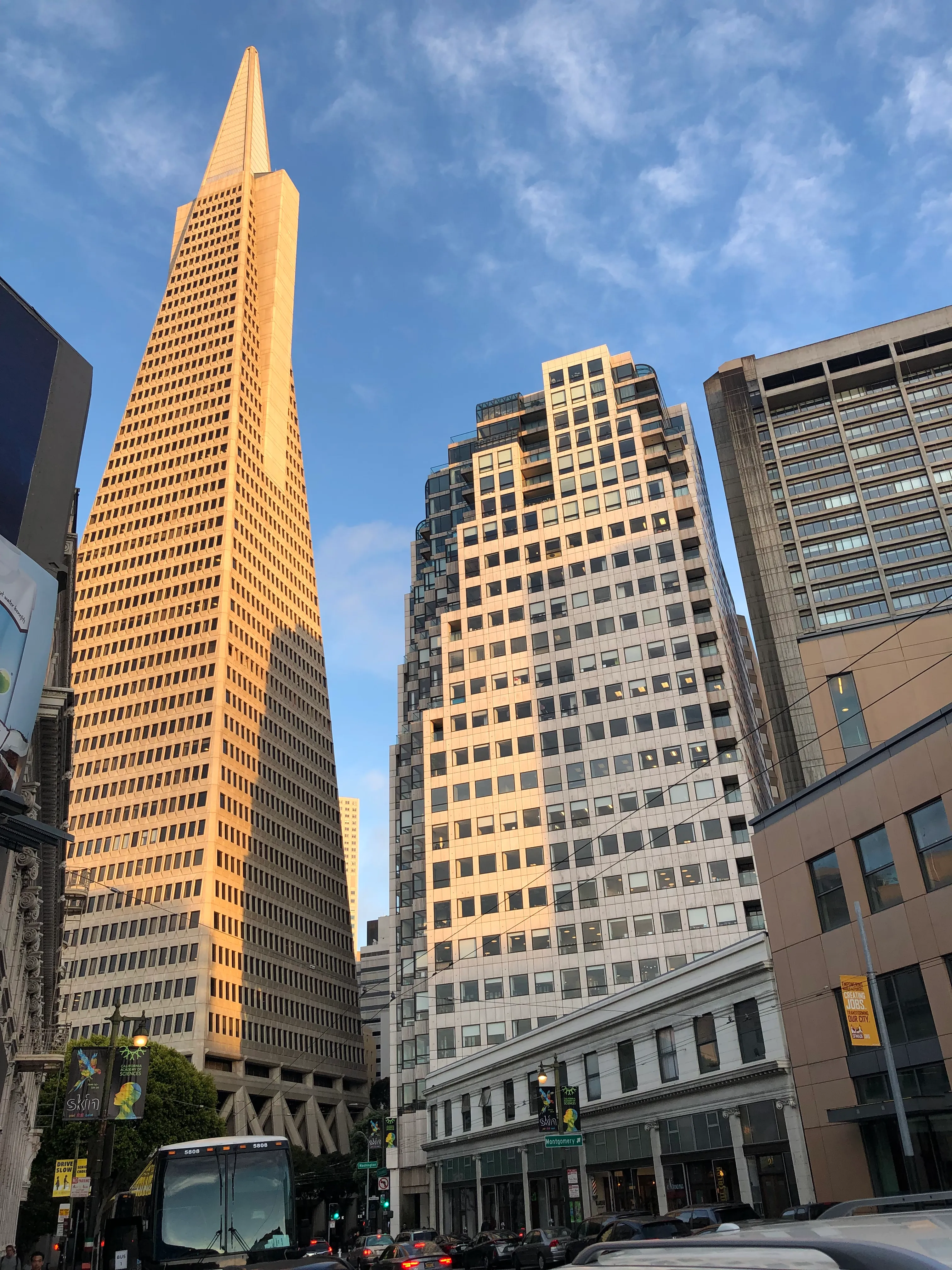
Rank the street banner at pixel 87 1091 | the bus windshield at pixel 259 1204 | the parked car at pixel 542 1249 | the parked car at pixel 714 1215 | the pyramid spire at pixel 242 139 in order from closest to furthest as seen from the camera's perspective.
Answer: the bus windshield at pixel 259 1204, the parked car at pixel 714 1215, the street banner at pixel 87 1091, the parked car at pixel 542 1249, the pyramid spire at pixel 242 139

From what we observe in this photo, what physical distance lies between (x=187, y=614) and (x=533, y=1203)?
9304 centimetres

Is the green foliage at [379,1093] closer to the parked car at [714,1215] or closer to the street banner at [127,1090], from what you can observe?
the street banner at [127,1090]

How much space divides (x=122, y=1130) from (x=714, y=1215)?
59.8m

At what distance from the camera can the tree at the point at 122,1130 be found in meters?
67.2

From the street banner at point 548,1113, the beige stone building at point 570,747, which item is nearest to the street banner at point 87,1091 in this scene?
the street banner at point 548,1113

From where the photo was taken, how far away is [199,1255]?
19.6m

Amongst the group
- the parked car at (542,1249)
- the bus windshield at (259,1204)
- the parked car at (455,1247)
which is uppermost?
the bus windshield at (259,1204)

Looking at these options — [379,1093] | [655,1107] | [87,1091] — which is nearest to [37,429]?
[87,1091]

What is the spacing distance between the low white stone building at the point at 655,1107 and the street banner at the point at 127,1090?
1541 cm

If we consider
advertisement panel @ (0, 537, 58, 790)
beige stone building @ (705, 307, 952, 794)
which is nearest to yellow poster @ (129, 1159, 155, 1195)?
advertisement panel @ (0, 537, 58, 790)

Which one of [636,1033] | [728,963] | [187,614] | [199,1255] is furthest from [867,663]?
[187,614]

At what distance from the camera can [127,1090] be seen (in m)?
32.7

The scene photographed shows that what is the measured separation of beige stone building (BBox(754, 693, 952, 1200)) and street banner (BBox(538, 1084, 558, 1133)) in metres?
11.0

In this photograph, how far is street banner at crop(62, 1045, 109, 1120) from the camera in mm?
30578
